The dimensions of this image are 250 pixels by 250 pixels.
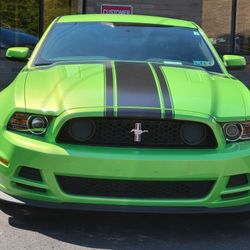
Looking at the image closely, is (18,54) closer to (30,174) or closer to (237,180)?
(30,174)

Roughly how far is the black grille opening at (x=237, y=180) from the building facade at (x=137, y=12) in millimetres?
8277

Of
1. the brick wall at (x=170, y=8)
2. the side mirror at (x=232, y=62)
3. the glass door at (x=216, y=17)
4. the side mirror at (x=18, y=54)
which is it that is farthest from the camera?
the glass door at (x=216, y=17)

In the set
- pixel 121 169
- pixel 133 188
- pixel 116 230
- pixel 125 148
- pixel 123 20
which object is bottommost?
pixel 116 230

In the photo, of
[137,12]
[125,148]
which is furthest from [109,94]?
[137,12]

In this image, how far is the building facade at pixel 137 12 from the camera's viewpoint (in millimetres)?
12383

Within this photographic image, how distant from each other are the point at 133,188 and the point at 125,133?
0.36m

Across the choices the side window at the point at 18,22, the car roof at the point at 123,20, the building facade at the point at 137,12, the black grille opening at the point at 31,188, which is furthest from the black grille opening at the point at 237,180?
the side window at the point at 18,22

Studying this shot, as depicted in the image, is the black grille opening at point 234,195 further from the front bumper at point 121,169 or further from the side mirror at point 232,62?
the side mirror at point 232,62

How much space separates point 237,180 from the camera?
393cm

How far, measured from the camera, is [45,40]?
5.34 m

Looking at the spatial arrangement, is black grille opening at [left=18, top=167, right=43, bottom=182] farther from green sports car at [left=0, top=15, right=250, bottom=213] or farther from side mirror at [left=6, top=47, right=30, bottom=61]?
side mirror at [left=6, top=47, right=30, bottom=61]

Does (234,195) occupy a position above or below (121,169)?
below

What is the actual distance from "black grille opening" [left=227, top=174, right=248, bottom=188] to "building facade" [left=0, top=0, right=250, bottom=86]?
8.28m

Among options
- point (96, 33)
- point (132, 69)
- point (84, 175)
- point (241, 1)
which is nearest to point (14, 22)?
point (241, 1)
